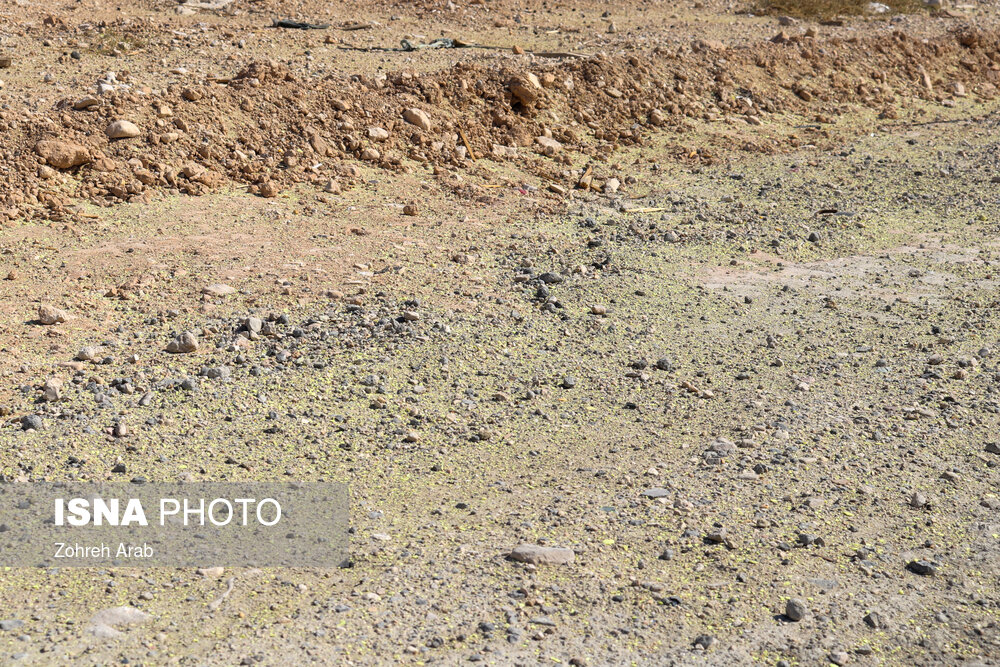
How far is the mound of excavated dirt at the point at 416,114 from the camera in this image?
704 centimetres

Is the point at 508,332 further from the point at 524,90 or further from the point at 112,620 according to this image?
the point at 524,90

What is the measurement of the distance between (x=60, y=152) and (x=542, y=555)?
471 centimetres

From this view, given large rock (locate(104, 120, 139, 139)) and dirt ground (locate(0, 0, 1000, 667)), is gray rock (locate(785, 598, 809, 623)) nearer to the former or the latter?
dirt ground (locate(0, 0, 1000, 667))

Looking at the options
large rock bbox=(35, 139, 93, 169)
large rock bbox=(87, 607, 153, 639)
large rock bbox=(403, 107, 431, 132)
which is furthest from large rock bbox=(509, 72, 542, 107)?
large rock bbox=(87, 607, 153, 639)

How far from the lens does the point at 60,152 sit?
690cm

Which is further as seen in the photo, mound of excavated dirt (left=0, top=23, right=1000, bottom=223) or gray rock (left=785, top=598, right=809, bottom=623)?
mound of excavated dirt (left=0, top=23, right=1000, bottom=223)

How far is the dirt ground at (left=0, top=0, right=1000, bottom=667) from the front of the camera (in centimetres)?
354

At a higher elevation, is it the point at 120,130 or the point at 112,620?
the point at 120,130

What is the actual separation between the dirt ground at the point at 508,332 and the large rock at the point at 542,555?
0.05 meters

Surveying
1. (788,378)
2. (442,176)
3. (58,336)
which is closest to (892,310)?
(788,378)

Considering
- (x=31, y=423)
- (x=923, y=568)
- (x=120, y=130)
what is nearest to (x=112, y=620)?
(x=31, y=423)

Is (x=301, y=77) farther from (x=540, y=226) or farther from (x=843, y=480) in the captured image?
(x=843, y=480)

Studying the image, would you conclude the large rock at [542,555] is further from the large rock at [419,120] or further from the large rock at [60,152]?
the large rock at [419,120]

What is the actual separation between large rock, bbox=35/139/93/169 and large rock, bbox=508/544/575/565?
4.59m
